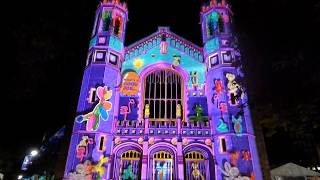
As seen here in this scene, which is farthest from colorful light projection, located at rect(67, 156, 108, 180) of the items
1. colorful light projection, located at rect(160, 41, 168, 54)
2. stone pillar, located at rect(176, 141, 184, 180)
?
colorful light projection, located at rect(160, 41, 168, 54)

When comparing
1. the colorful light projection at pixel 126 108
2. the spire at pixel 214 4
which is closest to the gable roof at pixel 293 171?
the colorful light projection at pixel 126 108

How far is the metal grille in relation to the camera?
2366 cm

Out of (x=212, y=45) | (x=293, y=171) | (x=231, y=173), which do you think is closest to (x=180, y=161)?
(x=231, y=173)

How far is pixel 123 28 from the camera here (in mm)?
26469

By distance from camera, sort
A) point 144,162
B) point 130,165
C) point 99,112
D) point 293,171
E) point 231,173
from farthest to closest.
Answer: point 99,112
point 130,165
point 144,162
point 231,173
point 293,171

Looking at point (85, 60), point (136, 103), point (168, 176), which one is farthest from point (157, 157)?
point (85, 60)

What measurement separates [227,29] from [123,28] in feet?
32.6

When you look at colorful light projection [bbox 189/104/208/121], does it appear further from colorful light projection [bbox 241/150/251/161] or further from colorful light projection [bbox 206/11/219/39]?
colorful light projection [bbox 206/11/219/39]

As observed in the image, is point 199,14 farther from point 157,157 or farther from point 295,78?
point 295,78

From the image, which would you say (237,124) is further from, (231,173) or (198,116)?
(231,173)

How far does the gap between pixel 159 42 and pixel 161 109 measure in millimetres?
6878

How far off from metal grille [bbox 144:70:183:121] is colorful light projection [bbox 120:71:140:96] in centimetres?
93

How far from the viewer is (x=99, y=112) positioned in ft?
69.7

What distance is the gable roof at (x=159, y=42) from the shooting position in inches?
1020
